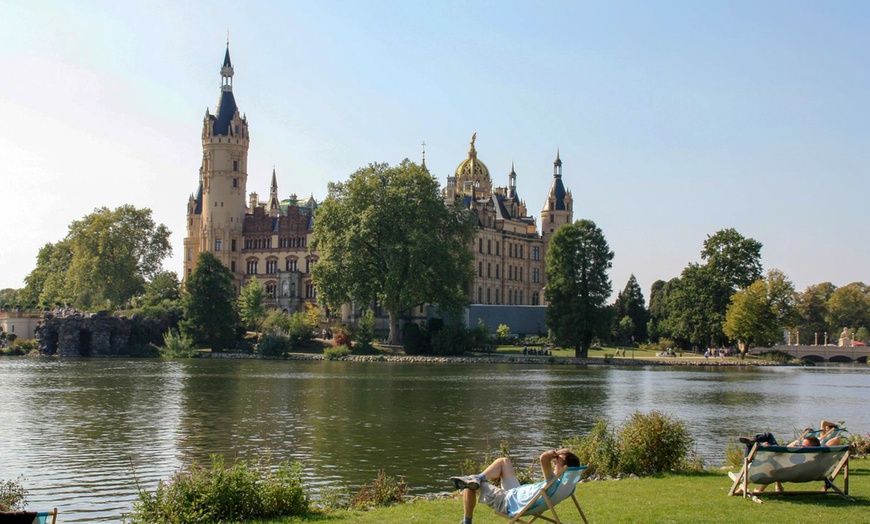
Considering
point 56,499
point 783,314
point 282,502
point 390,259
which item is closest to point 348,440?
point 56,499

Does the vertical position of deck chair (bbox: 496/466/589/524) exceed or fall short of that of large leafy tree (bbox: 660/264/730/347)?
it falls short

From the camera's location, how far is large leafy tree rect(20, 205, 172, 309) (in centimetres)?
9494

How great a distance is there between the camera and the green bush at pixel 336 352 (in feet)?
245

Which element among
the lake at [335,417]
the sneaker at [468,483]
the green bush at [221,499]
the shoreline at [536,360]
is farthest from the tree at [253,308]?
the sneaker at [468,483]

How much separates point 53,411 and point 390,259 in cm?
4280

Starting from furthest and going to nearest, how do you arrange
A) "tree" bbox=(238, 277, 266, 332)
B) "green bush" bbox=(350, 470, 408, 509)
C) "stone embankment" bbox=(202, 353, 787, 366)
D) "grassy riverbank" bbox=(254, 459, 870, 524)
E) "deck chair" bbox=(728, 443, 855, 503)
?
"tree" bbox=(238, 277, 266, 332) < "stone embankment" bbox=(202, 353, 787, 366) < "green bush" bbox=(350, 470, 408, 509) < "deck chair" bbox=(728, 443, 855, 503) < "grassy riverbank" bbox=(254, 459, 870, 524)

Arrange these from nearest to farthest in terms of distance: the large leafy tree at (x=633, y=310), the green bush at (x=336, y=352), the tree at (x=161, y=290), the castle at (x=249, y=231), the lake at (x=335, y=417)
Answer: the lake at (x=335, y=417), the green bush at (x=336, y=352), the tree at (x=161, y=290), the castle at (x=249, y=231), the large leafy tree at (x=633, y=310)

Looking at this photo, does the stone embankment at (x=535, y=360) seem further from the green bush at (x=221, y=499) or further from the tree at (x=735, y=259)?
the green bush at (x=221, y=499)

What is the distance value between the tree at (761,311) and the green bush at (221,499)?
220ft

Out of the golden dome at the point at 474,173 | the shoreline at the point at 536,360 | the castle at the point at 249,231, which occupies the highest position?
the golden dome at the point at 474,173

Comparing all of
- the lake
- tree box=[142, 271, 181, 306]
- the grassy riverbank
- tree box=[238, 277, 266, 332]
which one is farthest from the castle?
the grassy riverbank

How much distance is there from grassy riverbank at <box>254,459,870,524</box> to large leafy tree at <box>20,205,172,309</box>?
274 ft

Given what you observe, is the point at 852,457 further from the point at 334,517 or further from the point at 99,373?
the point at 99,373

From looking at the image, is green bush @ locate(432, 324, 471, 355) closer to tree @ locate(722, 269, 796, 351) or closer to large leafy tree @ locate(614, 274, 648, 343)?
tree @ locate(722, 269, 796, 351)
